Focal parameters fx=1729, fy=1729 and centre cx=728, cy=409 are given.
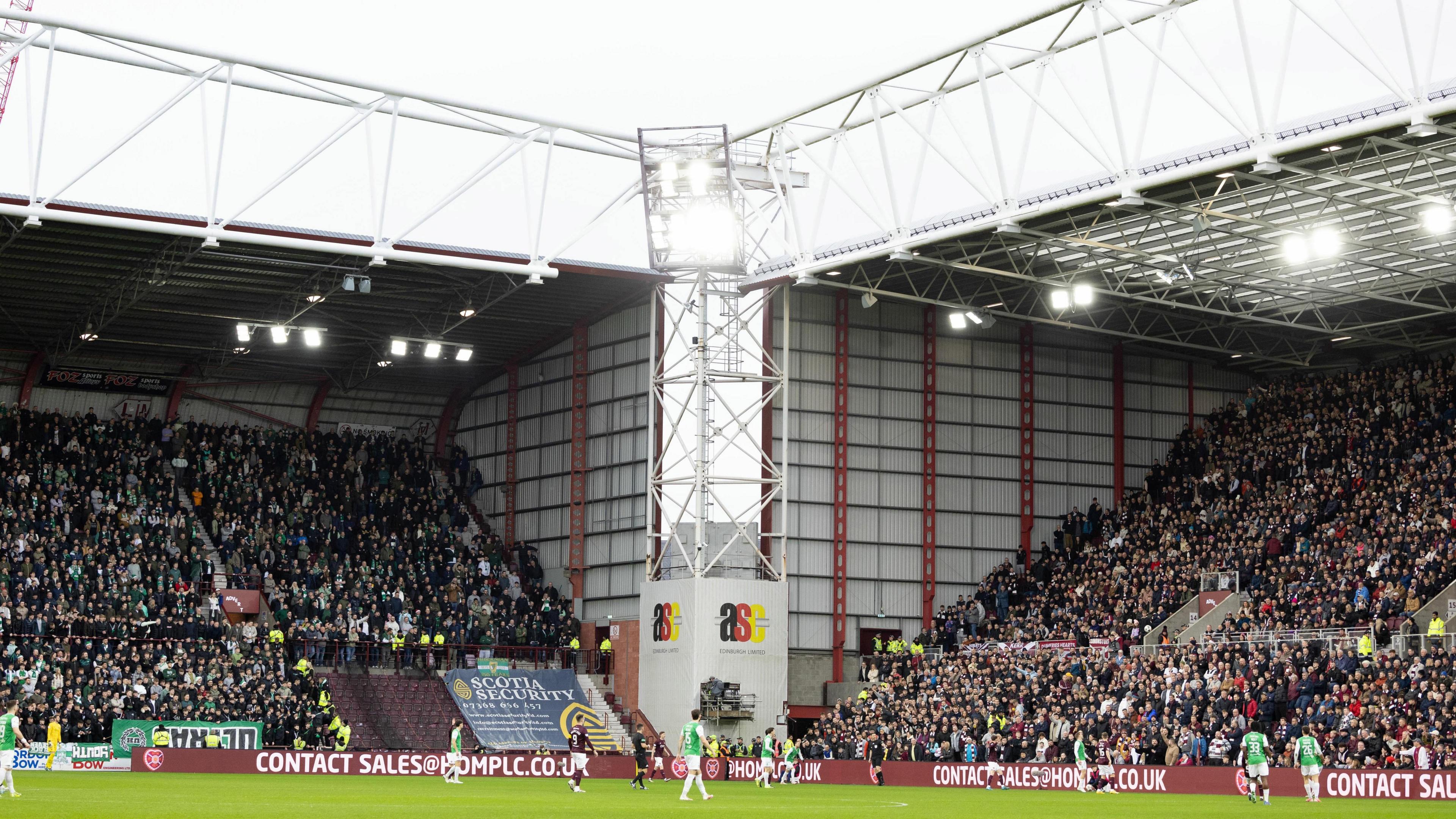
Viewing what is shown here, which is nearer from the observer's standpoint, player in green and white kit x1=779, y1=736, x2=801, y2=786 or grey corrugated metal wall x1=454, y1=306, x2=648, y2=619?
player in green and white kit x1=779, y1=736, x2=801, y2=786

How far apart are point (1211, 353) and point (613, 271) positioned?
22987 millimetres

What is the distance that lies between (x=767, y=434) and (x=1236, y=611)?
15.5 metres

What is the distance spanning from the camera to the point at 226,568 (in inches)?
2322

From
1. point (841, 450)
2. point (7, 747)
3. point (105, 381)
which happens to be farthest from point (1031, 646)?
point (105, 381)

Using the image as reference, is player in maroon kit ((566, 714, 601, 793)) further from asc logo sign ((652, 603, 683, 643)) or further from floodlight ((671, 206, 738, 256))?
floodlight ((671, 206, 738, 256))

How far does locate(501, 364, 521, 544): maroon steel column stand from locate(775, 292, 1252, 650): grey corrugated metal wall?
42.6 feet

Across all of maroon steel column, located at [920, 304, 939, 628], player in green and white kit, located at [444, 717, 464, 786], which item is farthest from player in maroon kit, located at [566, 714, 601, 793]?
maroon steel column, located at [920, 304, 939, 628]

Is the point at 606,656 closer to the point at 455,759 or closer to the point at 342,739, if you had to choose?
the point at 342,739

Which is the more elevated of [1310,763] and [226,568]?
[226,568]

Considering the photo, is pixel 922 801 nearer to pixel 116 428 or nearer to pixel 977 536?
pixel 977 536

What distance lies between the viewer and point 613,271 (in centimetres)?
5522

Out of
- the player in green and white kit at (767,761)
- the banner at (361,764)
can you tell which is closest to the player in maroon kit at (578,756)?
the player in green and white kit at (767,761)

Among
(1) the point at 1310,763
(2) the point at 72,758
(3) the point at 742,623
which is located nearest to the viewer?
(1) the point at 1310,763

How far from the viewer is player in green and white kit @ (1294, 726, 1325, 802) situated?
35.2 meters
